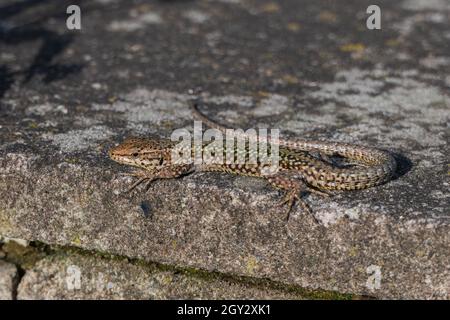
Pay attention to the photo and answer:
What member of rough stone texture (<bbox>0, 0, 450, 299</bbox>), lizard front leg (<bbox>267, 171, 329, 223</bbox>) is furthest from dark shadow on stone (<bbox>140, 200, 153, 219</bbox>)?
lizard front leg (<bbox>267, 171, 329, 223</bbox>)

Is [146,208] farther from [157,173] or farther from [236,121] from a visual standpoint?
[236,121]

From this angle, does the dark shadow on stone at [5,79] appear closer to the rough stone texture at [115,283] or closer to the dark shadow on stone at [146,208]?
the rough stone texture at [115,283]

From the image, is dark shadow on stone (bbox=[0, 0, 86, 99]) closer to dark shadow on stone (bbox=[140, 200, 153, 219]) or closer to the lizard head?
the lizard head

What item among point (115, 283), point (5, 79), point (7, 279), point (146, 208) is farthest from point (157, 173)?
point (5, 79)

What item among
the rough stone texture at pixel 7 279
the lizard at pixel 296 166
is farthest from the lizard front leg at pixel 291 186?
the rough stone texture at pixel 7 279

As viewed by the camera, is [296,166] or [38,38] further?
[38,38]

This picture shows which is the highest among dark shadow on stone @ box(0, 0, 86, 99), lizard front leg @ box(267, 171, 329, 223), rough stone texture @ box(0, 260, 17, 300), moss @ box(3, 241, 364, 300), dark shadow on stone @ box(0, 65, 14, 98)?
dark shadow on stone @ box(0, 0, 86, 99)
